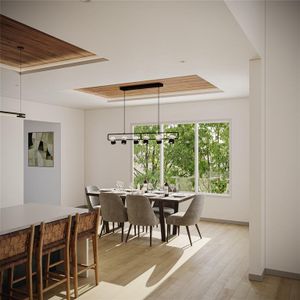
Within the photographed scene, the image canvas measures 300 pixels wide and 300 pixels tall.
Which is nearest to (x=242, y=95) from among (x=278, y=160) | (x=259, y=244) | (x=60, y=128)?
(x=278, y=160)

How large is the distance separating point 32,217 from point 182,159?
4.75 meters

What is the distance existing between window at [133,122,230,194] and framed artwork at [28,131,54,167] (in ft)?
7.57

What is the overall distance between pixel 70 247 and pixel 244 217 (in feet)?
14.6

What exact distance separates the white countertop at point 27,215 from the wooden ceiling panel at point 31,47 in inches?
79.2

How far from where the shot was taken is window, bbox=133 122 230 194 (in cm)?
718

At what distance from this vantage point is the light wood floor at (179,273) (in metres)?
3.46

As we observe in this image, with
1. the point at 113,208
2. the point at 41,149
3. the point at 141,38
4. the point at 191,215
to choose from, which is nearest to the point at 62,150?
the point at 41,149

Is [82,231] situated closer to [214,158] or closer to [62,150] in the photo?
[214,158]

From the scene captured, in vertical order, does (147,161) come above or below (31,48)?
below

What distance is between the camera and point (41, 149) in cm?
845

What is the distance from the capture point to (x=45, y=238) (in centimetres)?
297

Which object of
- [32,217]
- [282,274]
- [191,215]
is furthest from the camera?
[191,215]

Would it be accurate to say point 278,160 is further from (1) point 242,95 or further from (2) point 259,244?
(1) point 242,95

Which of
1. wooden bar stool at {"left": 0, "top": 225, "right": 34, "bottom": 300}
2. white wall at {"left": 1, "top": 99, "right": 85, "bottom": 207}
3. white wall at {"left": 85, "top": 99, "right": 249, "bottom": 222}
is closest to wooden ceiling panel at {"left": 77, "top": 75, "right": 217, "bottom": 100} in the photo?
white wall at {"left": 85, "top": 99, "right": 249, "bottom": 222}
